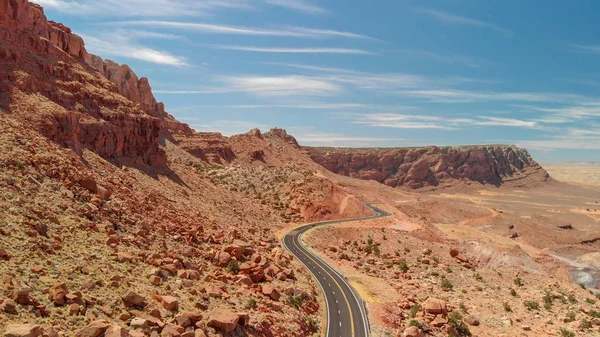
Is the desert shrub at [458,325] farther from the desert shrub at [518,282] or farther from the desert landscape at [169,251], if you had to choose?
the desert shrub at [518,282]

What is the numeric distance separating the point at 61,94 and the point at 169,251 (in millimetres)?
28487

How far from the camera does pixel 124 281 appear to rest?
918 inches

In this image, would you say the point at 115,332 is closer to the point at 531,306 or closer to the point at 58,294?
the point at 58,294

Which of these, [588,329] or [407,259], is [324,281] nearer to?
[407,259]

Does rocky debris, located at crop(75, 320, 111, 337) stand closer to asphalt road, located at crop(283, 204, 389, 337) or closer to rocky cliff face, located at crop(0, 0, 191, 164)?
asphalt road, located at crop(283, 204, 389, 337)

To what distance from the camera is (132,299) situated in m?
21.3

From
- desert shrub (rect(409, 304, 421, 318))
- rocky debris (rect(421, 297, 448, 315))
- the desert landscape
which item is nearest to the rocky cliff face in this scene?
the desert landscape

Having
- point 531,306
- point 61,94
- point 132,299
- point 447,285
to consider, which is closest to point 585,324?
point 531,306

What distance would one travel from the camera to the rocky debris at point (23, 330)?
1498 cm

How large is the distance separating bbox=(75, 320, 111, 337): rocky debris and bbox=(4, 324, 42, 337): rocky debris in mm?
1831

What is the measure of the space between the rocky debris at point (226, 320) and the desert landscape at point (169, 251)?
7 cm

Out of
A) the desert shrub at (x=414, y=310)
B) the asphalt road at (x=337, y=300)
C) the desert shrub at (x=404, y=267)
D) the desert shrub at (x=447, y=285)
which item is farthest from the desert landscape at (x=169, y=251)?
the asphalt road at (x=337, y=300)

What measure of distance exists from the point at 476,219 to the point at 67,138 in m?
110

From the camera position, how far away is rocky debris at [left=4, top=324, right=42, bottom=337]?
49.2 ft
